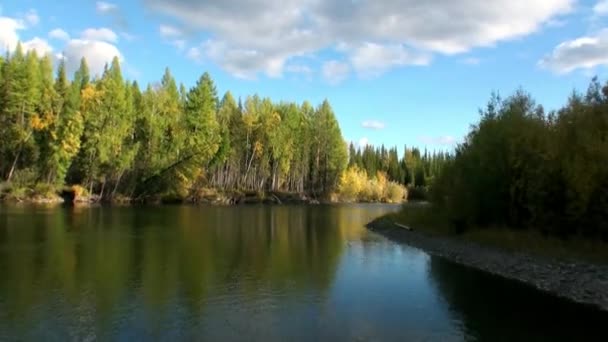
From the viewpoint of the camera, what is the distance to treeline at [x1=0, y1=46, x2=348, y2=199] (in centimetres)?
8306

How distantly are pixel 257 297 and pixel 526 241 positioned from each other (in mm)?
18864

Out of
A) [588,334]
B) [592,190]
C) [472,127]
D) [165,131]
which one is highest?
[165,131]

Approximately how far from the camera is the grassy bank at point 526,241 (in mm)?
26469

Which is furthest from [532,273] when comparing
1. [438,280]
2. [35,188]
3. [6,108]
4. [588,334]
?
[6,108]

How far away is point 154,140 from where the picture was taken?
94.8 metres

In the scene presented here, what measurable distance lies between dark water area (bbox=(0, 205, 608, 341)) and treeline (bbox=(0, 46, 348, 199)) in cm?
5517

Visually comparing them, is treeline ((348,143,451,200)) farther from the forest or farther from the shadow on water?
the shadow on water

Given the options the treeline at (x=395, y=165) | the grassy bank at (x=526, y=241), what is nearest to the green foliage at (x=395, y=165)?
the treeline at (x=395, y=165)

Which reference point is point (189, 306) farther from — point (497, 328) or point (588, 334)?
point (588, 334)

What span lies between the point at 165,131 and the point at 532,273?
85.4 metres

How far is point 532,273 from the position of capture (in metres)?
25.2

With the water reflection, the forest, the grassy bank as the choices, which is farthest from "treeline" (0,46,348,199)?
the grassy bank

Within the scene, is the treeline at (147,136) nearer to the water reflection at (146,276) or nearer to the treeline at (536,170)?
Answer: the water reflection at (146,276)

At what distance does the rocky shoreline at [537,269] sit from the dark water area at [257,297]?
974 mm
